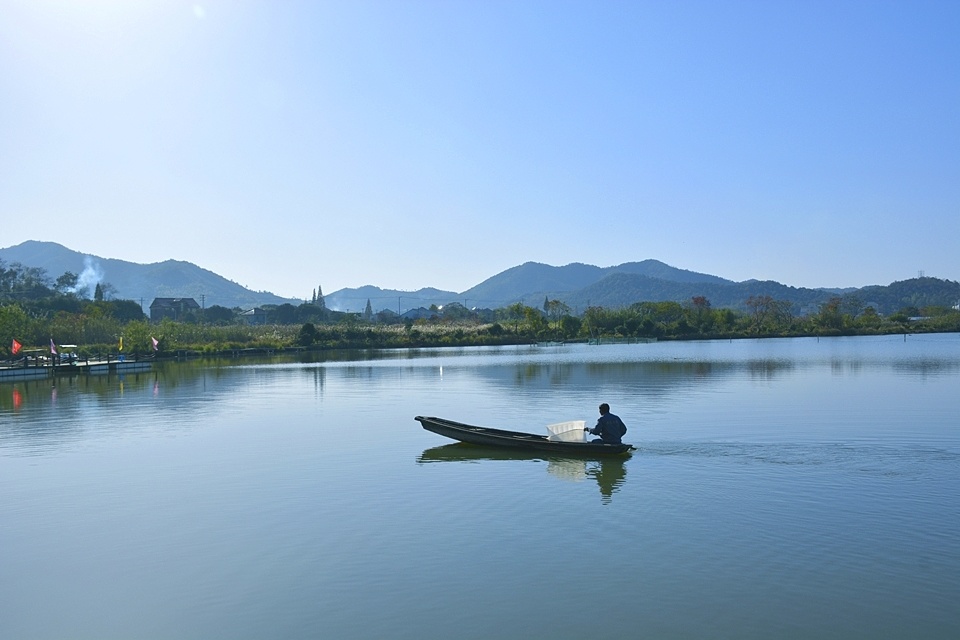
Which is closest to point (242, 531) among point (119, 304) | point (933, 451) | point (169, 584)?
point (169, 584)

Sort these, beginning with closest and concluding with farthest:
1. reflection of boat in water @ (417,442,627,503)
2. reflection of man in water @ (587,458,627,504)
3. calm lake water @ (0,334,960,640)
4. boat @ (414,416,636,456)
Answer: calm lake water @ (0,334,960,640), reflection of man in water @ (587,458,627,504), reflection of boat in water @ (417,442,627,503), boat @ (414,416,636,456)

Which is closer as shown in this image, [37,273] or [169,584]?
[169,584]

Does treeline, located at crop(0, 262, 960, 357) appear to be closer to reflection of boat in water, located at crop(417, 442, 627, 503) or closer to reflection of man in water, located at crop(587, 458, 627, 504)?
reflection of boat in water, located at crop(417, 442, 627, 503)

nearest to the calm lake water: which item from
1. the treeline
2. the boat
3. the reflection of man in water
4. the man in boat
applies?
the reflection of man in water

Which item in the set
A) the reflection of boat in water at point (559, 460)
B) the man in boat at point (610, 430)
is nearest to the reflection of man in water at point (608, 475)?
the reflection of boat in water at point (559, 460)

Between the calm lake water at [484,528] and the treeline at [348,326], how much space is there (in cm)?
5093

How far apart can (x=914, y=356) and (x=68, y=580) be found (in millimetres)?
57830

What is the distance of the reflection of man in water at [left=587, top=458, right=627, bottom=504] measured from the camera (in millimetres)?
14966

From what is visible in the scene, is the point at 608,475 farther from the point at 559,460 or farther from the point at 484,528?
the point at 484,528

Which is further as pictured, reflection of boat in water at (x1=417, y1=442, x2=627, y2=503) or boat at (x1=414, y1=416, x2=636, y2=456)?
boat at (x1=414, y1=416, x2=636, y2=456)

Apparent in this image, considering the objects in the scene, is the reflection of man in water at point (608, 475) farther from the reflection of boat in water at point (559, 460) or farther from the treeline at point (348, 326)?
the treeline at point (348, 326)

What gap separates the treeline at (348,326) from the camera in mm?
73938

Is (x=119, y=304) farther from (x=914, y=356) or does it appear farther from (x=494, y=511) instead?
(x=494, y=511)

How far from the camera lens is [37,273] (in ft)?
534
